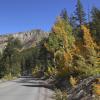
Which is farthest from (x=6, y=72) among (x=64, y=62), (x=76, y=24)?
(x=64, y=62)

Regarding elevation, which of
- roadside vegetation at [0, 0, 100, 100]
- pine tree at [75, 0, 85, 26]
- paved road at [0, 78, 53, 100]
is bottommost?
paved road at [0, 78, 53, 100]

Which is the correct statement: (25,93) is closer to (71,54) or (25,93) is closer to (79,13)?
(71,54)

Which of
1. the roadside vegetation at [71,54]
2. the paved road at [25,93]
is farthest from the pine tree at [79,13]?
the paved road at [25,93]

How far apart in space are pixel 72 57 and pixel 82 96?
20477 millimetres

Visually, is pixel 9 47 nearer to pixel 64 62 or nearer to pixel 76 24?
pixel 76 24

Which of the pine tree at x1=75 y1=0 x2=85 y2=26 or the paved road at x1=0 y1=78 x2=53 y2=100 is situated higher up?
the pine tree at x1=75 y1=0 x2=85 y2=26

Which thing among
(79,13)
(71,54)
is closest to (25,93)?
(71,54)

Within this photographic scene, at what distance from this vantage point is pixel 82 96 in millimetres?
20391

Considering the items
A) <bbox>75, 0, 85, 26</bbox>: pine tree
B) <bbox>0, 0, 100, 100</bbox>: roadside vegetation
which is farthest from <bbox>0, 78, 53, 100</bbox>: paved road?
<bbox>75, 0, 85, 26</bbox>: pine tree

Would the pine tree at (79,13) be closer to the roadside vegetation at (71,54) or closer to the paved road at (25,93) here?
the roadside vegetation at (71,54)

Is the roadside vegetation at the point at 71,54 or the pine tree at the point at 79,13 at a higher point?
the pine tree at the point at 79,13

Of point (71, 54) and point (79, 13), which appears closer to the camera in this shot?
point (71, 54)

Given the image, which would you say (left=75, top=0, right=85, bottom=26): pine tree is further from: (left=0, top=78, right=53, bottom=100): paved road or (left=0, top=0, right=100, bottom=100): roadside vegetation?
(left=0, top=78, right=53, bottom=100): paved road

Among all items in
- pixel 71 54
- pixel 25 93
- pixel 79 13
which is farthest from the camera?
pixel 79 13
